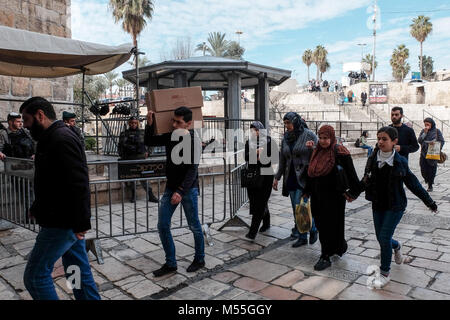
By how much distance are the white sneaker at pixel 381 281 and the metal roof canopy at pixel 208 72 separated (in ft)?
29.7

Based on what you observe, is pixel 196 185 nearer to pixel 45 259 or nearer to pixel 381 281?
pixel 45 259

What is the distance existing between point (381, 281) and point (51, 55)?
5978 millimetres

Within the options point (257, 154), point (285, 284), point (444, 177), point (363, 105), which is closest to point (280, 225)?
point (257, 154)

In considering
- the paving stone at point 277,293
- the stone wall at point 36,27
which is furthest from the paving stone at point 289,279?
the stone wall at point 36,27

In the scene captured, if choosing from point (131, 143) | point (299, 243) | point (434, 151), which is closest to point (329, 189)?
point (299, 243)

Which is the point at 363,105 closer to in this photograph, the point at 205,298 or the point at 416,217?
Answer: the point at 416,217

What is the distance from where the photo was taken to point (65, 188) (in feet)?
7.83

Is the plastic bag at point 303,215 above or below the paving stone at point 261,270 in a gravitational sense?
above

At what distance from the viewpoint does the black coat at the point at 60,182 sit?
2.37 meters

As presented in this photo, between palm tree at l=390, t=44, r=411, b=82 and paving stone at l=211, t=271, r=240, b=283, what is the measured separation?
54009mm

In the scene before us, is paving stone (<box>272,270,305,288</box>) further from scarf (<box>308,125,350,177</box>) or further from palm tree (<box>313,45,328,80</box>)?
palm tree (<box>313,45,328,80</box>)

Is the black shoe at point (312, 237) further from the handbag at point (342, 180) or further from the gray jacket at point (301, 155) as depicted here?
the handbag at point (342, 180)

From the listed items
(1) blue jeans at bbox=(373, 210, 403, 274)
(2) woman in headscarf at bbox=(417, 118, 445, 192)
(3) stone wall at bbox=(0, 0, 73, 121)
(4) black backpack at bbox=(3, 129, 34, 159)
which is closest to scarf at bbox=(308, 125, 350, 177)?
(1) blue jeans at bbox=(373, 210, 403, 274)
